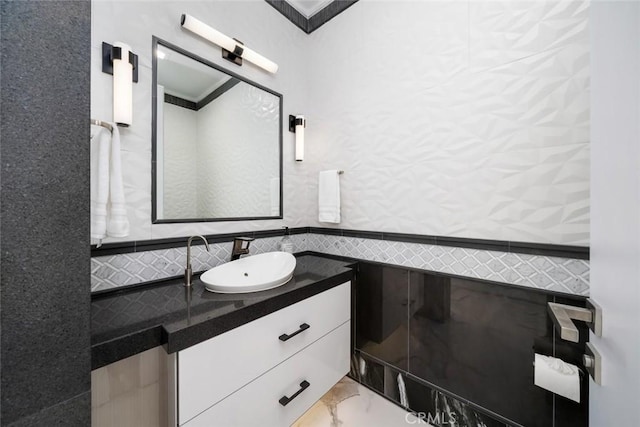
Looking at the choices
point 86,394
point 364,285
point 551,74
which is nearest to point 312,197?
point 364,285

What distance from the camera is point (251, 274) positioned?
1398mm

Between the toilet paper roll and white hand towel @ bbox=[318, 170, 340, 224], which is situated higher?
white hand towel @ bbox=[318, 170, 340, 224]

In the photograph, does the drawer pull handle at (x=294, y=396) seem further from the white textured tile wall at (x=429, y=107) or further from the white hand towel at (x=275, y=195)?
the white hand towel at (x=275, y=195)

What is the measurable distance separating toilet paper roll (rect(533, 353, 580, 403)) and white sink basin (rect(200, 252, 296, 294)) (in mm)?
1141

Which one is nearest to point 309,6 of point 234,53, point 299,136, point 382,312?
point 234,53

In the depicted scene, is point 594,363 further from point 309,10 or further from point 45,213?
point 309,10

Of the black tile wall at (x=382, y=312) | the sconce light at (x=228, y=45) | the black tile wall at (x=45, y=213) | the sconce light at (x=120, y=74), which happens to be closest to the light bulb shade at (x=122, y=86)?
the sconce light at (x=120, y=74)

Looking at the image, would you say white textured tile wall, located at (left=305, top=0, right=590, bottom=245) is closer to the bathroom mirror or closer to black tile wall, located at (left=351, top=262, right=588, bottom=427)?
black tile wall, located at (left=351, top=262, right=588, bottom=427)

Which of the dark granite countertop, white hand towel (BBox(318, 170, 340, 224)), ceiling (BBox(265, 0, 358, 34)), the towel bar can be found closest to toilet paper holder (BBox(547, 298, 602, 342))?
the dark granite countertop

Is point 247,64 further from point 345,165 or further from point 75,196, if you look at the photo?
point 75,196

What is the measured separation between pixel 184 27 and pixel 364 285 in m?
1.85

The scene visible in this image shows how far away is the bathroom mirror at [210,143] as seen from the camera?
1234 millimetres

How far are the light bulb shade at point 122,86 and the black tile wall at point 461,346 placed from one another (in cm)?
153

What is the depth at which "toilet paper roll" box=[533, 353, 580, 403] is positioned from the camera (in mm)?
907
